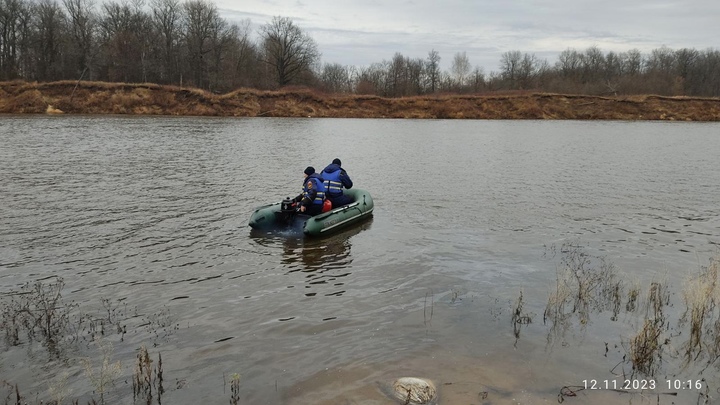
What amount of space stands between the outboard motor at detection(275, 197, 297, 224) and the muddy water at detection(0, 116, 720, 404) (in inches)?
21.5

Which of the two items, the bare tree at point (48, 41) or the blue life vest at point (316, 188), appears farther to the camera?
the bare tree at point (48, 41)

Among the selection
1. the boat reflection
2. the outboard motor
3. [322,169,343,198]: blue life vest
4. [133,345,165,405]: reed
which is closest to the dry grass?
the boat reflection

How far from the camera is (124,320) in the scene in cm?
661

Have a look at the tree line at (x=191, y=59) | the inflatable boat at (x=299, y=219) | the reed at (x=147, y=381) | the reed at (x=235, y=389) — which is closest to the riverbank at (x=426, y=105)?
the tree line at (x=191, y=59)

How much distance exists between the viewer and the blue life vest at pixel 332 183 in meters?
11.7

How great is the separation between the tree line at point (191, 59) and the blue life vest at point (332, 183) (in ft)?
193

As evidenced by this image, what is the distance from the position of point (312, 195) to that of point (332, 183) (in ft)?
2.82

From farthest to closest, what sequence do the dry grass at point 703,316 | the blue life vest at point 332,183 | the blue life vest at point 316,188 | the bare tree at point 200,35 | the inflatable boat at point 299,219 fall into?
1. the bare tree at point 200,35
2. the blue life vest at point 332,183
3. the blue life vest at point 316,188
4. the inflatable boat at point 299,219
5. the dry grass at point 703,316

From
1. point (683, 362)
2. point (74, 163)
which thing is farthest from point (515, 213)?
point (74, 163)

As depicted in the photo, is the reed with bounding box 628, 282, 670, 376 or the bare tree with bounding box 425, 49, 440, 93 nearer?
the reed with bounding box 628, 282, 670, 376

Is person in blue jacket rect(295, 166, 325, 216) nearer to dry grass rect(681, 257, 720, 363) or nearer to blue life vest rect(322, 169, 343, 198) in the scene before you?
blue life vest rect(322, 169, 343, 198)

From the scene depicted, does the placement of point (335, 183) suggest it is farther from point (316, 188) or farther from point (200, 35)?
point (200, 35)

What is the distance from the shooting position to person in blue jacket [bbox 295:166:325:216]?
10992 millimetres

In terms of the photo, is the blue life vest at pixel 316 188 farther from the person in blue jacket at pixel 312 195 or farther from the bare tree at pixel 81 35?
the bare tree at pixel 81 35
